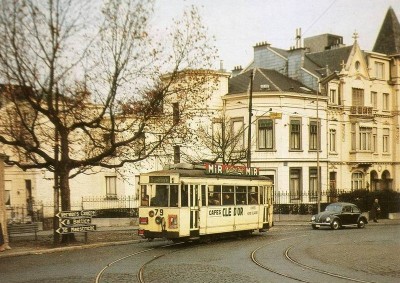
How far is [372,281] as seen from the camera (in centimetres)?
1423

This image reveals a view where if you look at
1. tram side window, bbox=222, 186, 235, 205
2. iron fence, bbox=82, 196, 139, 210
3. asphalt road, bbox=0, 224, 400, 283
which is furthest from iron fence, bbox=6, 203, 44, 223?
tram side window, bbox=222, 186, 235, 205

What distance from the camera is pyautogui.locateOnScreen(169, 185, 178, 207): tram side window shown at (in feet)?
72.5

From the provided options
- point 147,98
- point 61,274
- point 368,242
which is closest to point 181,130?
point 147,98

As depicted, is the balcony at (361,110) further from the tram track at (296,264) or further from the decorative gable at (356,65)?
the tram track at (296,264)

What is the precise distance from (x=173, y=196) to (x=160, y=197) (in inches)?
23.1

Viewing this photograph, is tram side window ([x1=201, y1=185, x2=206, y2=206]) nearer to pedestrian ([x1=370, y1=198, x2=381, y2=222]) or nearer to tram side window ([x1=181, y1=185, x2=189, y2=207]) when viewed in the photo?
tram side window ([x1=181, y1=185, x2=189, y2=207])

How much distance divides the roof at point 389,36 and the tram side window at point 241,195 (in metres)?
35.8

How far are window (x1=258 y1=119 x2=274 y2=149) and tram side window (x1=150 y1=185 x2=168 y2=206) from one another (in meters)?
23.7

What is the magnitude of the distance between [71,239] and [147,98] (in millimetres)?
6911

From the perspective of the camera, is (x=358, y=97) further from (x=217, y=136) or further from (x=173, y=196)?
(x=173, y=196)

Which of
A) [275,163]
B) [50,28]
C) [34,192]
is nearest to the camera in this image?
[50,28]

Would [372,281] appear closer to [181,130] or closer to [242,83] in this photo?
[181,130]

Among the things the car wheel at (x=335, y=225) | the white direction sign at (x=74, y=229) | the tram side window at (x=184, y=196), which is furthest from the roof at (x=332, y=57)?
the white direction sign at (x=74, y=229)

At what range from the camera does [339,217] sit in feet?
110
